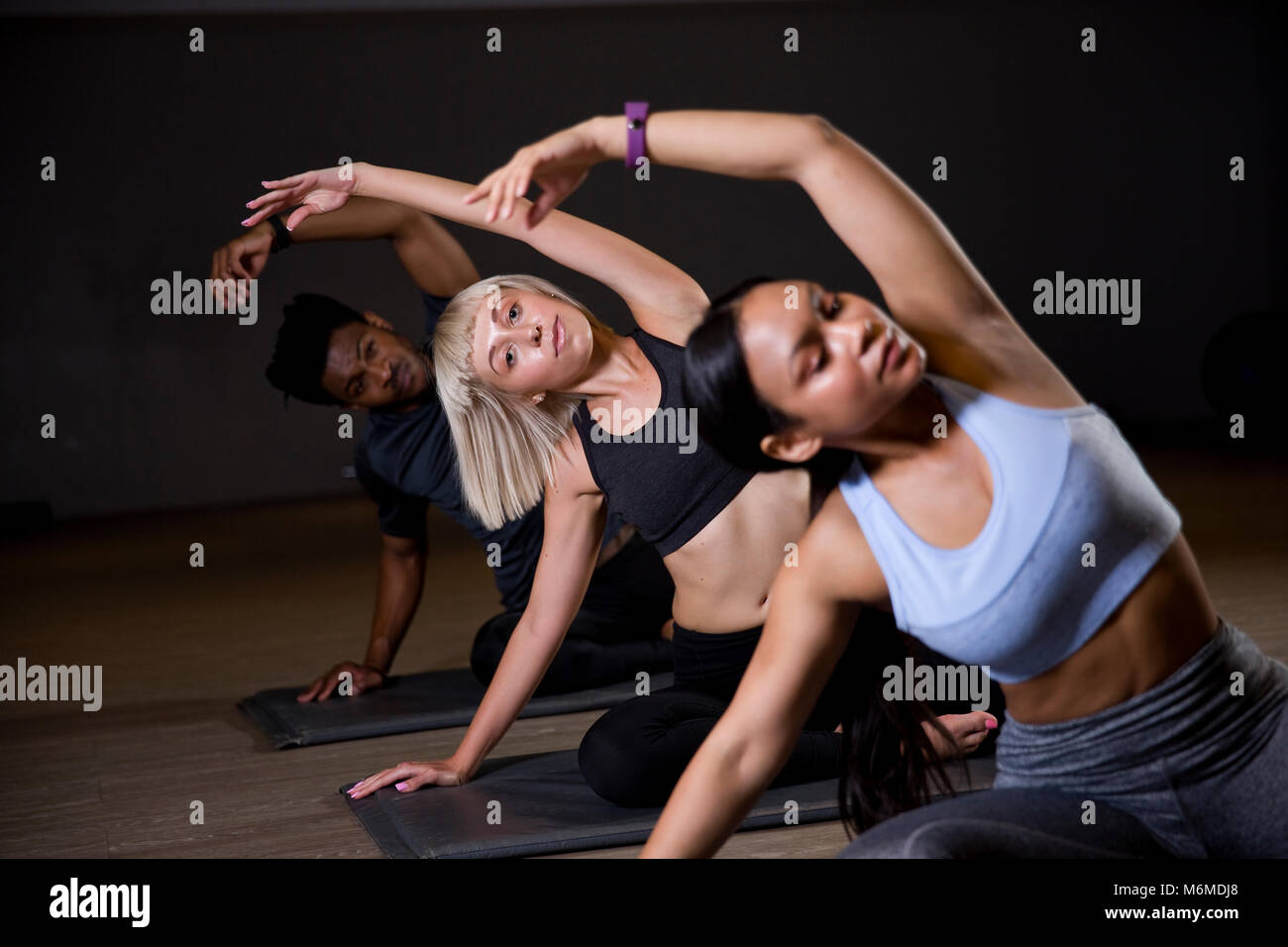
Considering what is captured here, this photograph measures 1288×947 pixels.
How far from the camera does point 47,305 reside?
8648 mm

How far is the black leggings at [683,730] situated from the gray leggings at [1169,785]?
2.93ft

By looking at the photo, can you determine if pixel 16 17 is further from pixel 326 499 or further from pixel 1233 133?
pixel 1233 133

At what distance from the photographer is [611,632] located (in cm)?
363

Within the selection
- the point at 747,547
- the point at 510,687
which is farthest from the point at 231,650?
the point at 747,547

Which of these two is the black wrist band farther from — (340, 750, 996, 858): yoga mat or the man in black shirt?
(340, 750, 996, 858): yoga mat

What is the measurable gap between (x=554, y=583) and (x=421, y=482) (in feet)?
4.11

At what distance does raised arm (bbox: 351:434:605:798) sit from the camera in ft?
8.02

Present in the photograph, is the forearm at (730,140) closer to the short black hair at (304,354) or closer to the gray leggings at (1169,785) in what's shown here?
the gray leggings at (1169,785)

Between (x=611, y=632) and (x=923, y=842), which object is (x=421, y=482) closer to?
(x=611, y=632)

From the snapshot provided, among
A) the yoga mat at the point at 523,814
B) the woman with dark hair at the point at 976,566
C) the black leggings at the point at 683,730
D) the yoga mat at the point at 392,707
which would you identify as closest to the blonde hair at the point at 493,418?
the black leggings at the point at 683,730

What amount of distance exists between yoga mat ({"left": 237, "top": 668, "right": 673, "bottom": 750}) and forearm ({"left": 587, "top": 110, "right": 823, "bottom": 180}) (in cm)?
210

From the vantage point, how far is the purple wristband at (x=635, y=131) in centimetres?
150
